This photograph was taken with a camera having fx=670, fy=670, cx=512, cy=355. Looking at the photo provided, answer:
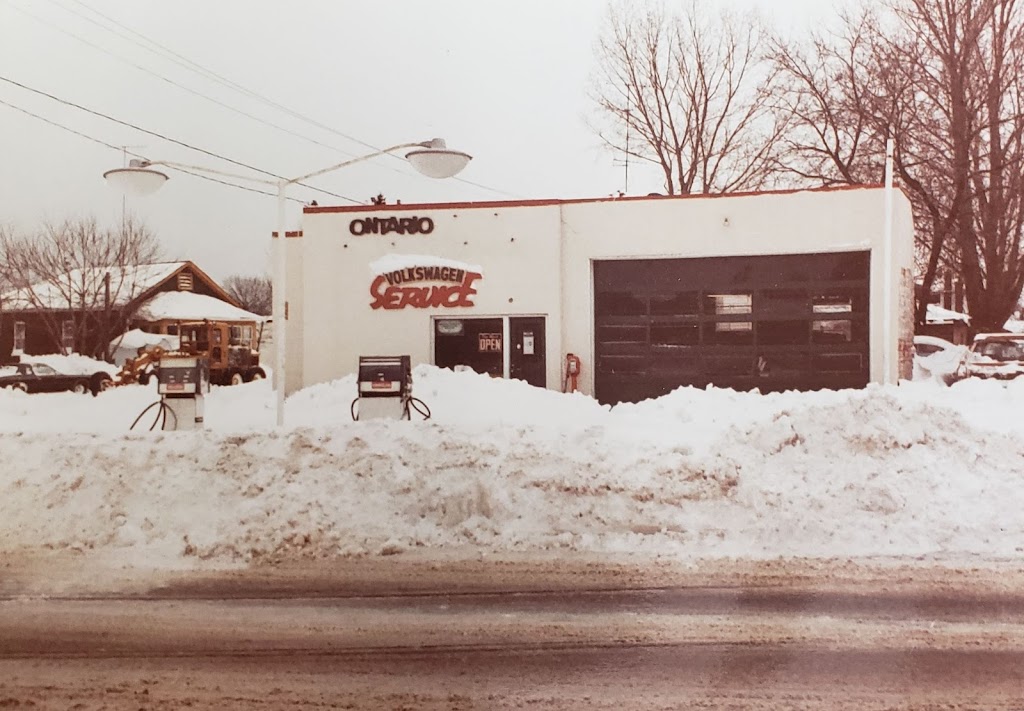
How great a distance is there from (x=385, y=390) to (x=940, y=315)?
11.5 metres

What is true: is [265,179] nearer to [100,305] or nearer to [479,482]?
[100,305]

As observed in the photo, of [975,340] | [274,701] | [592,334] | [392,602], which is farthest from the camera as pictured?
[975,340]

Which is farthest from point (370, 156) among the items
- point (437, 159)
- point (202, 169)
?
point (202, 169)

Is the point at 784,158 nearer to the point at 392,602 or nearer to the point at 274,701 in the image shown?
the point at 392,602

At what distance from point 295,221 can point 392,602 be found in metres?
1.90

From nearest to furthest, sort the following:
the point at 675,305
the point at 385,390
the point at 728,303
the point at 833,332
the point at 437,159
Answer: the point at 437,159 → the point at 385,390 → the point at 675,305 → the point at 728,303 → the point at 833,332

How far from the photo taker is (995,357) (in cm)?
671

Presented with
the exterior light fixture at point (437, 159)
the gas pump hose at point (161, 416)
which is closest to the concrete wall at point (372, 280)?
the exterior light fixture at point (437, 159)

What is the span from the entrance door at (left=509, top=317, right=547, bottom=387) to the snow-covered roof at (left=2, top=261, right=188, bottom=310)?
1.85 metres

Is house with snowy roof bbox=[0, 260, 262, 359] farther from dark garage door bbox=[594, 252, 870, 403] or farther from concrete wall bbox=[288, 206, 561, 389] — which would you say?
dark garage door bbox=[594, 252, 870, 403]

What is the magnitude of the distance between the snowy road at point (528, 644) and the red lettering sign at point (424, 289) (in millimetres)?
1423

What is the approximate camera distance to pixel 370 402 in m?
3.88

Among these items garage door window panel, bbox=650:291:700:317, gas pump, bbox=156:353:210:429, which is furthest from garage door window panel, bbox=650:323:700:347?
gas pump, bbox=156:353:210:429

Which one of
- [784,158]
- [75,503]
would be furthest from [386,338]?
[784,158]
